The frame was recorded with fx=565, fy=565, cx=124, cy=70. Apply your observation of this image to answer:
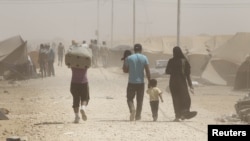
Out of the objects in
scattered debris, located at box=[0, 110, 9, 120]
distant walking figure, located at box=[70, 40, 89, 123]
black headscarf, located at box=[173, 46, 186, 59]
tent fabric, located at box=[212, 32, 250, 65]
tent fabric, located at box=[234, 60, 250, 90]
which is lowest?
tent fabric, located at box=[234, 60, 250, 90]

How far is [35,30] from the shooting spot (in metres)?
182

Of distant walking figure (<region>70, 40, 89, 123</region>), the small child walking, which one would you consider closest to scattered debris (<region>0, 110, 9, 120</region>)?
distant walking figure (<region>70, 40, 89, 123</region>)

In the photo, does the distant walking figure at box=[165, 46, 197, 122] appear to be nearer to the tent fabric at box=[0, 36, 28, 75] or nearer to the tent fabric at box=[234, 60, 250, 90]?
the tent fabric at box=[234, 60, 250, 90]

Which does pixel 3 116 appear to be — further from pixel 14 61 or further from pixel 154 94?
pixel 14 61

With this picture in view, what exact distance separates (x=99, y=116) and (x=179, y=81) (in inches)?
85.2

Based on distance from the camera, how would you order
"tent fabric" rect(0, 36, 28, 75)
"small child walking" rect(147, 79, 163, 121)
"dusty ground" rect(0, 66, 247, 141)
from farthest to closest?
1. "tent fabric" rect(0, 36, 28, 75)
2. "small child walking" rect(147, 79, 163, 121)
3. "dusty ground" rect(0, 66, 247, 141)

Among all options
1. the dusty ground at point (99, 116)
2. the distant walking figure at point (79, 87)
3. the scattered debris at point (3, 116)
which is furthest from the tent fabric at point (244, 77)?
the distant walking figure at point (79, 87)

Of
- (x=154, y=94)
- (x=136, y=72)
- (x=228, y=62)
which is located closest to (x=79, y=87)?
(x=136, y=72)

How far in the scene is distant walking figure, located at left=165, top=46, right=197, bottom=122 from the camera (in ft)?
41.2

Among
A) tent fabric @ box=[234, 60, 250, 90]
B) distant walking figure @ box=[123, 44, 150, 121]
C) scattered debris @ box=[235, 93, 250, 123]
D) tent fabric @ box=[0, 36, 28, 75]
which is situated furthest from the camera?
tent fabric @ box=[0, 36, 28, 75]

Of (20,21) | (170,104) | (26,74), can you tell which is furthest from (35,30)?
(170,104)

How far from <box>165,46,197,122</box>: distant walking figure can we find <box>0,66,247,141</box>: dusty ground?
314 mm

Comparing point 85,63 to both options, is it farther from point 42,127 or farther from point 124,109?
point 124,109

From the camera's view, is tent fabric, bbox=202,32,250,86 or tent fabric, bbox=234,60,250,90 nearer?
tent fabric, bbox=234,60,250,90
